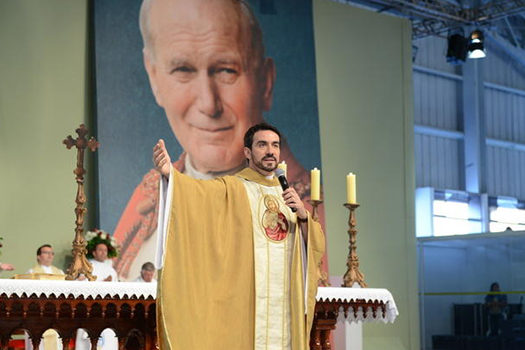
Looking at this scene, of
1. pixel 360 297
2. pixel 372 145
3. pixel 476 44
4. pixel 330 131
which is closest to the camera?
pixel 360 297

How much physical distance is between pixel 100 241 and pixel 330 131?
158 inches

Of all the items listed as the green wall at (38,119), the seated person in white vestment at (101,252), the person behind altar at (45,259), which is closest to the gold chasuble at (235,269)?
the person behind altar at (45,259)

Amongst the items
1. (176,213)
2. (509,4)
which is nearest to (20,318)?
(176,213)

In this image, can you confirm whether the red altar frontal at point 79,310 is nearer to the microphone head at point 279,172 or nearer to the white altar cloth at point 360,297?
the white altar cloth at point 360,297

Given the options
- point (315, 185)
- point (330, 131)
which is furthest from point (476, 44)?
point (315, 185)

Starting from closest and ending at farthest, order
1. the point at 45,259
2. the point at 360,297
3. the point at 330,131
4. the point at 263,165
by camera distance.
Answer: the point at 263,165 < the point at 360,297 < the point at 45,259 < the point at 330,131

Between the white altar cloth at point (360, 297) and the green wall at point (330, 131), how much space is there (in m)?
5.16

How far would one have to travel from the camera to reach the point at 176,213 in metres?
4.52

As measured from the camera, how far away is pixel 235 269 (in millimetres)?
4711

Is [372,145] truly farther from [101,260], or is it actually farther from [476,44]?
[101,260]

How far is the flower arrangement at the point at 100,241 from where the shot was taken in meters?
9.82

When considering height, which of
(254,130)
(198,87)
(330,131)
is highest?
(198,87)

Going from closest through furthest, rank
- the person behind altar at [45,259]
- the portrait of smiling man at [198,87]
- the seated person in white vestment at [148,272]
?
the person behind altar at [45,259], the seated person in white vestment at [148,272], the portrait of smiling man at [198,87]

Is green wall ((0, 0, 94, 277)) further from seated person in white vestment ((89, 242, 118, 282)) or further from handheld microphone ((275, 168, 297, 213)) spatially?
handheld microphone ((275, 168, 297, 213))
